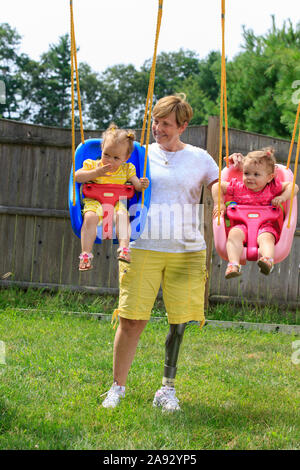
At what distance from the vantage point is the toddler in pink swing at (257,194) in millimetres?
2803

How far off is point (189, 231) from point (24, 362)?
5.41 ft

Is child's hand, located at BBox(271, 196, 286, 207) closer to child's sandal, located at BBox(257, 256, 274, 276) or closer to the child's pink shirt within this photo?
the child's pink shirt

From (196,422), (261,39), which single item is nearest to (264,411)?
(196,422)

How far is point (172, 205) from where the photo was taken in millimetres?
2859

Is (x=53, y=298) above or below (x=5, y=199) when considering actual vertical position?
below

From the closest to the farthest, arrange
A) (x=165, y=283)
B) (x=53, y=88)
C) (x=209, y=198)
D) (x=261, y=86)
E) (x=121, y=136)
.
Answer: (x=121, y=136)
(x=165, y=283)
(x=209, y=198)
(x=261, y=86)
(x=53, y=88)

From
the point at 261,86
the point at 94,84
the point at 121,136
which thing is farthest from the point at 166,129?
the point at 94,84

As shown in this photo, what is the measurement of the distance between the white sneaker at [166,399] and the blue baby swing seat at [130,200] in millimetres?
888

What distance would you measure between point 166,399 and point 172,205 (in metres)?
1.07

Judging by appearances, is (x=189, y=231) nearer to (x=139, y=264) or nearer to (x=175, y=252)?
(x=175, y=252)

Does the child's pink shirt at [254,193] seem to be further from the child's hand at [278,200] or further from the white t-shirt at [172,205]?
the white t-shirt at [172,205]

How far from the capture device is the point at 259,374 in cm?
391

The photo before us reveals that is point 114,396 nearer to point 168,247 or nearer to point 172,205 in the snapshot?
point 168,247
